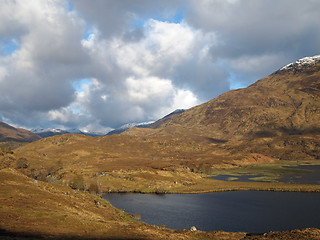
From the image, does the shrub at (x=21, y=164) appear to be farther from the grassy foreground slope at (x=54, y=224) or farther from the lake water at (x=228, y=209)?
the grassy foreground slope at (x=54, y=224)

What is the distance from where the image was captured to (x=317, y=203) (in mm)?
93062

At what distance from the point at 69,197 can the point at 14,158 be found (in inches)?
4692

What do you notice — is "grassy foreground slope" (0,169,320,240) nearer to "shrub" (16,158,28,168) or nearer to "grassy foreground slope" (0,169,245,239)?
"grassy foreground slope" (0,169,245,239)

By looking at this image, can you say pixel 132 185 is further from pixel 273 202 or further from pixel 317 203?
pixel 317 203

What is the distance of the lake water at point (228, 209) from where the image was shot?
69250mm

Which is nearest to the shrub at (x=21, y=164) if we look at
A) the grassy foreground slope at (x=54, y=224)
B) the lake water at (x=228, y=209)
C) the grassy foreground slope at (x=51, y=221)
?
the lake water at (x=228, y=209)

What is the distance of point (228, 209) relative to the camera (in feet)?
287

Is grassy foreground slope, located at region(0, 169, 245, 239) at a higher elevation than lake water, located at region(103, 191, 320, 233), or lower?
higher

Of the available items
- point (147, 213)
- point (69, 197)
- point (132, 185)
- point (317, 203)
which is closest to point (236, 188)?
point (317, 203)

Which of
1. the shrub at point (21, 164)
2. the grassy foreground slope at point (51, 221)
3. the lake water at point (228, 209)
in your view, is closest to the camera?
the grassy foreground slope at point (51, 221)

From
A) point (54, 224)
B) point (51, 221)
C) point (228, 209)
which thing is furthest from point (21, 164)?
point (54, 224)

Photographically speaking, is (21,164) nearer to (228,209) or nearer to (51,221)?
(228,209)

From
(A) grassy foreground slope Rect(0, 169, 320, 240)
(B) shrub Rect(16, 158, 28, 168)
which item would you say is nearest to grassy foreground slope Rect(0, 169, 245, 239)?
(A) grassy foreground slope Rect(0, 169, 320, 240)

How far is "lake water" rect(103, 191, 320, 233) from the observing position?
227 ft
